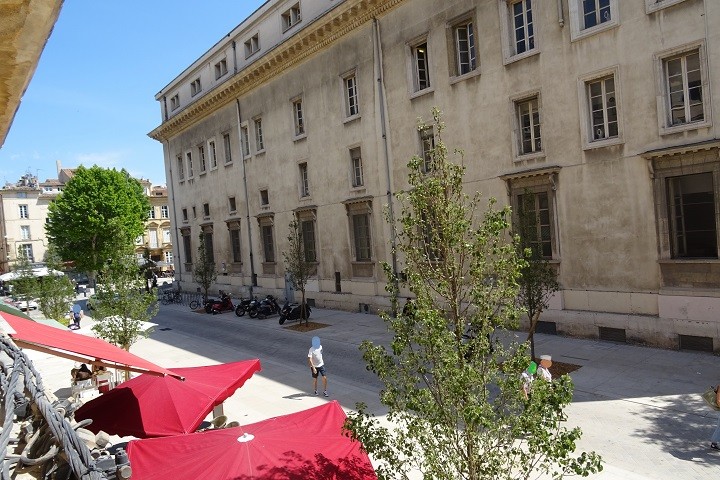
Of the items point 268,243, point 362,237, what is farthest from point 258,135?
point 362,237

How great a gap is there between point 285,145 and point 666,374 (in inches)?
922

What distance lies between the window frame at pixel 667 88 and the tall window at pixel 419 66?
32.0 feet

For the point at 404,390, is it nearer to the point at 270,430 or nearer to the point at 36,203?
the point at 270,430

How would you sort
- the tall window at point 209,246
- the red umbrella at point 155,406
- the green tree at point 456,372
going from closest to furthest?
the green tree at point 456,372, the red umbrella at point 155,406, the tall window at point 209,246

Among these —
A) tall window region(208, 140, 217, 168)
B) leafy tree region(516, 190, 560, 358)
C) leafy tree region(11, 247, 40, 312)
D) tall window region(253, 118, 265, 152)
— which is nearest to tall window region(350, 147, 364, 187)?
tall window region(253, 118, 265, 152)

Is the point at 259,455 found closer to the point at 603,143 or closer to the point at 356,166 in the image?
the point at 603,143

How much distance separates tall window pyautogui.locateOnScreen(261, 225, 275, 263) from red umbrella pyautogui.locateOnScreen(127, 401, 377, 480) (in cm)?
2702

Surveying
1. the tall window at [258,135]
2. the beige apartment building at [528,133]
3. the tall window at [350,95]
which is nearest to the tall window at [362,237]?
the beige apartment building at [528,133]

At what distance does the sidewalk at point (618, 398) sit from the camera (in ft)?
30.4

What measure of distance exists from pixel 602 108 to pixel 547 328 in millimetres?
7723

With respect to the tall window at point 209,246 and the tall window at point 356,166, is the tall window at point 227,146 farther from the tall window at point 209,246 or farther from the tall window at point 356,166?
the tall window at point 356,166

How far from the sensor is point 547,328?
752 inches

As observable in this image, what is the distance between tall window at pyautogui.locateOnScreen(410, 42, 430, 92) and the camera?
23.3m

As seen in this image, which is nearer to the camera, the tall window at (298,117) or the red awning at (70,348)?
the red awning at (70,348)
